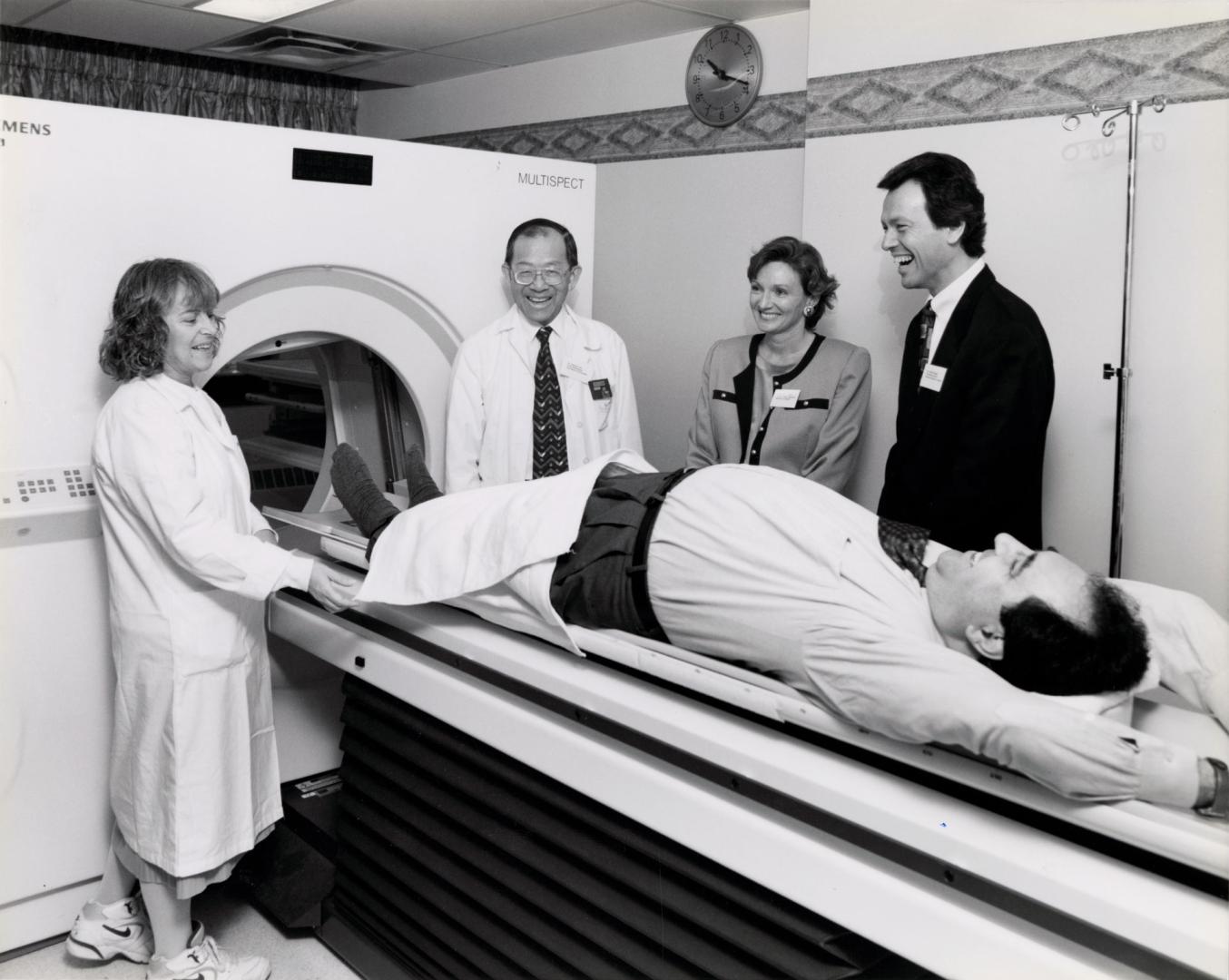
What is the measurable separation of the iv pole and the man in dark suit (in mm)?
166

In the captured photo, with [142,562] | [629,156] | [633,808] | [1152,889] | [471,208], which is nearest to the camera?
[1152,889]

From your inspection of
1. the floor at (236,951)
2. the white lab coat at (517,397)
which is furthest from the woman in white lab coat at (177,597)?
the white lab coat at (517,397)

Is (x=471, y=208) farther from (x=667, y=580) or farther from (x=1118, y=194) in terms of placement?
(x=1118, y=194)

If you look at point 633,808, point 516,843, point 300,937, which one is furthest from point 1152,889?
point 300,937

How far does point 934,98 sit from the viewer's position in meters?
2.84

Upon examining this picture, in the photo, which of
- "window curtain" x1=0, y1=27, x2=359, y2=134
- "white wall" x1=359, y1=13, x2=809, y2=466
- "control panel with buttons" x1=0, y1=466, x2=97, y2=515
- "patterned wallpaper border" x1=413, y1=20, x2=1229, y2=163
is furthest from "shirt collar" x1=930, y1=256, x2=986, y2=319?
"window curtain" x1=0, y1=27, x2=359, y2=134

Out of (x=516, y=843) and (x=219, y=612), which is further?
(x=219, y=612)

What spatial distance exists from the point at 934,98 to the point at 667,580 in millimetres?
1658

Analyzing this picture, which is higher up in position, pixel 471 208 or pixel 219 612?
pixel 471 208

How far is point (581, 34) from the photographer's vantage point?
3832 millimetres

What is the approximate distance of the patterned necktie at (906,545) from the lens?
1.76 m

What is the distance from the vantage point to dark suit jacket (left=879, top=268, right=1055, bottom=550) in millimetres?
2385

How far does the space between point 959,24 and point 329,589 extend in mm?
2001

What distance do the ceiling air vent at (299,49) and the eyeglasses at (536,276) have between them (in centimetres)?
185
